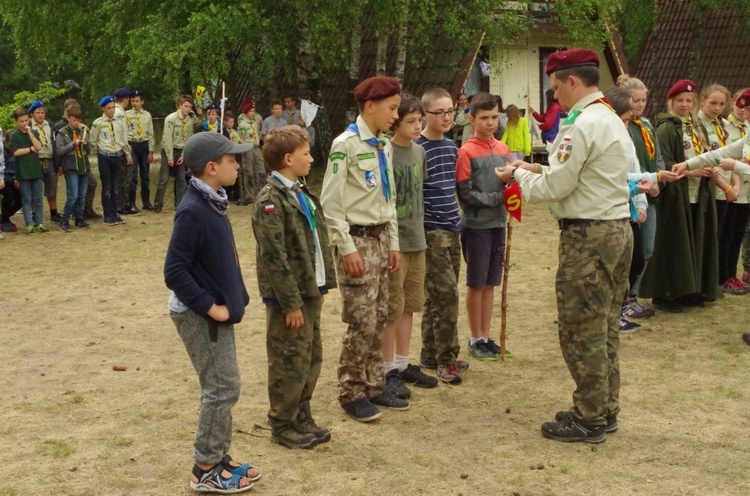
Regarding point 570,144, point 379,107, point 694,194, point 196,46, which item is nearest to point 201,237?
point 379,107

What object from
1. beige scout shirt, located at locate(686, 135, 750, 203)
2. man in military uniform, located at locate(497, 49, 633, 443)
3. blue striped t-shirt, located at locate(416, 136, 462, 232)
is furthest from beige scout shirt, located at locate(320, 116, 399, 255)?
beige scout shirt, located at locate(686, 135, 750, 203)

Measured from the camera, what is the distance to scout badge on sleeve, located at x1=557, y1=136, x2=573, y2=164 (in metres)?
5.35

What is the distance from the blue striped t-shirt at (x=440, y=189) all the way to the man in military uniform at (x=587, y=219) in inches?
42.8

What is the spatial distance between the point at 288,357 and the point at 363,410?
2.78ft

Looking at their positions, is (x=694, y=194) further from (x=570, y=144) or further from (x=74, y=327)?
(x=74, y=327)

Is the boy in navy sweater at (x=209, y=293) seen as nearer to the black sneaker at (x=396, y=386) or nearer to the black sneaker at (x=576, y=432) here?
the black sneaker at (x=396, y=386)

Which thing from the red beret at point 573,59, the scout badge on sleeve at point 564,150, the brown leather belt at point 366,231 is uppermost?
the red beret at point 573,59

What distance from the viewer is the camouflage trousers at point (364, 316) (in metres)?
5.86

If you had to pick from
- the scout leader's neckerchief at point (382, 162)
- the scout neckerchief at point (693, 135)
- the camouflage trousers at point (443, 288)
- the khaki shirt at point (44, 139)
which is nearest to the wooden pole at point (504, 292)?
the camouflage trousers at point (443, 288)

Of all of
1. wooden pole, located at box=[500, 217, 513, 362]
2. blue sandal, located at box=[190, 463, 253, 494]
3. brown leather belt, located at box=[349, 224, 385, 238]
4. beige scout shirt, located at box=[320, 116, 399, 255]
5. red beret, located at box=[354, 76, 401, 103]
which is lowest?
blue sandal, located at box=[190, 463, 253, 494]

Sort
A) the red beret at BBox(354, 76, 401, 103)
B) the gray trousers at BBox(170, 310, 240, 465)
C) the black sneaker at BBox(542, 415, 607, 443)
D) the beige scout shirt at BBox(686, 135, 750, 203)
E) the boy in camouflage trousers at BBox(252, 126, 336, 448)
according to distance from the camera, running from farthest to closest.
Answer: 1. the beige scout shirt at BBox(686, 135, 750, 203)
2. the red beret at BBox(354, 76, 401, 103)
3. the black sneaker at BBox(542, 415, 607, 443)
4. the boy in camouflage trousers at BBox(252, 126, 336, 448)
5. the gray trousers at BBox(170, 310, 240, 465)

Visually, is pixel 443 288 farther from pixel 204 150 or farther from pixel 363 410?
pixel 204 150

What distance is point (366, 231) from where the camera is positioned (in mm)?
5898

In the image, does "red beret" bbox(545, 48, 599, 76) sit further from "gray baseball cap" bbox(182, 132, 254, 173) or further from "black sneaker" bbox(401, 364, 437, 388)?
"black sneaker" bbox(401, 364, 437, 388)
